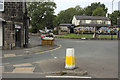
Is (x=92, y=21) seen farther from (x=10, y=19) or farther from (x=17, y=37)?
(x=10, y=19)

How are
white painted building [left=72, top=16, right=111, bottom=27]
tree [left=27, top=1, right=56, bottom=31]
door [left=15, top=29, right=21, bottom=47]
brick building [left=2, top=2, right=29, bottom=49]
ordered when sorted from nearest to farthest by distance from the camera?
brick building [left=2, top=2, right=29, bottom=49]
door [left=15, top=29, right=21, bottom=47]
tree [left=27, top=1, right=56, bottom=31]
white painted building [left=72, top=16, right=111, bottom=27]

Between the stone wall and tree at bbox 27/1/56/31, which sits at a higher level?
tree at bbox 27/1/56/31

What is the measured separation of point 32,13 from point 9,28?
32.2m

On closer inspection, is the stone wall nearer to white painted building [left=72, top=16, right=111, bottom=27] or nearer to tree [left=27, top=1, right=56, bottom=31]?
tree [left=27, top=1, right=56, bottom=31]

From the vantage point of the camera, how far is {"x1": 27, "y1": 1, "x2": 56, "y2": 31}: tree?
46.6 m

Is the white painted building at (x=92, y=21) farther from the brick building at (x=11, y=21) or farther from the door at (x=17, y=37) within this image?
the brick building at (x=11, y=21)

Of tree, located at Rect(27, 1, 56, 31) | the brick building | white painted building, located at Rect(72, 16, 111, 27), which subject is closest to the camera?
the brick building

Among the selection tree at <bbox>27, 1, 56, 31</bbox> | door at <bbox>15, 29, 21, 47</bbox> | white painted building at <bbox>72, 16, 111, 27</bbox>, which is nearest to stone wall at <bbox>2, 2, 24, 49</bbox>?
door at <bbox>15, 29, 21, 47</bbox>

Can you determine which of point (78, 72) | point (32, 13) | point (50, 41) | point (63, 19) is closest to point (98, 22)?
point (63, 19)

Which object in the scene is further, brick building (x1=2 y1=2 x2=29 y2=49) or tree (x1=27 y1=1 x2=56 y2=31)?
tree (x1=27 y1=1 x2=56 y2=31)

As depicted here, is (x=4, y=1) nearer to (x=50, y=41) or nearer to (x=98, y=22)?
(x=50, y=41)

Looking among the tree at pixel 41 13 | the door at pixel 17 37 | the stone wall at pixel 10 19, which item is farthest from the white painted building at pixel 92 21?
the stone wall at pixel 10 19

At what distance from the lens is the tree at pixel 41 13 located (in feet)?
153

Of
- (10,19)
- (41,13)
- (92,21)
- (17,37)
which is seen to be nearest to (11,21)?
(10,19)
